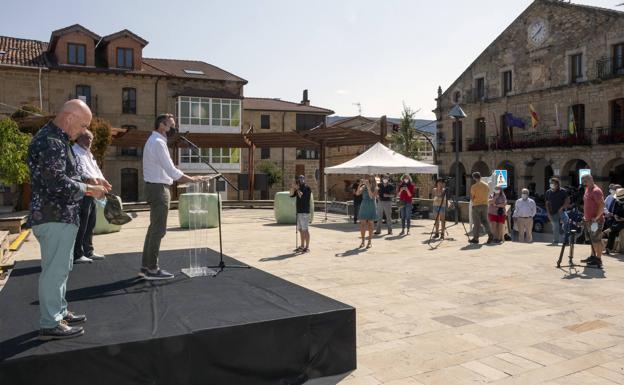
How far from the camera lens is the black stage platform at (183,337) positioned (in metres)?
3.08

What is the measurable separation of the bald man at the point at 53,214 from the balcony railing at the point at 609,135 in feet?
103

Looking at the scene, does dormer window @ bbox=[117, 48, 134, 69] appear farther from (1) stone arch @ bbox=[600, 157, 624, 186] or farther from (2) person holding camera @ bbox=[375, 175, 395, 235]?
(1) stone arch @ bbox=[600, 157, 624, 186]

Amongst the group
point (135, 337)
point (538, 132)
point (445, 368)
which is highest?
point (538, 132)

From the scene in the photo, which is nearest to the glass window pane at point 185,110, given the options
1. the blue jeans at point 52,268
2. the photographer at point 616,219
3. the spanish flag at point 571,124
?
the spanish flag at point 571,124

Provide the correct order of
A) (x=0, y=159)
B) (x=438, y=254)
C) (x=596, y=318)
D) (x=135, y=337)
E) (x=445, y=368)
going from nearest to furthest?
(x=135, y=337)
(x=445, y=368)
(x=596, y=318)
(x=438, y=254)
(x=0, y=159)

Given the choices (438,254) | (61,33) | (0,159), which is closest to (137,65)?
(61,33)

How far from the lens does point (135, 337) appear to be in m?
3.26

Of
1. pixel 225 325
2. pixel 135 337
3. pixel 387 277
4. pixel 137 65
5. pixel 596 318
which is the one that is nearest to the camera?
pixel 135 337

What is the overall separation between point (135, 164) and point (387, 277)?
32.4 m

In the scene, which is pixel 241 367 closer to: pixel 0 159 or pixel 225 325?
pixel 225 325

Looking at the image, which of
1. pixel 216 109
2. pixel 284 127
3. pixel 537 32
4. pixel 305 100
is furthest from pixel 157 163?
pixel 305 100

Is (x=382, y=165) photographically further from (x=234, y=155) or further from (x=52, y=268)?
(x=234, y=155)

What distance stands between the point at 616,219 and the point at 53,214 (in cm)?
1014

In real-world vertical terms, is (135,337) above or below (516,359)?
above
